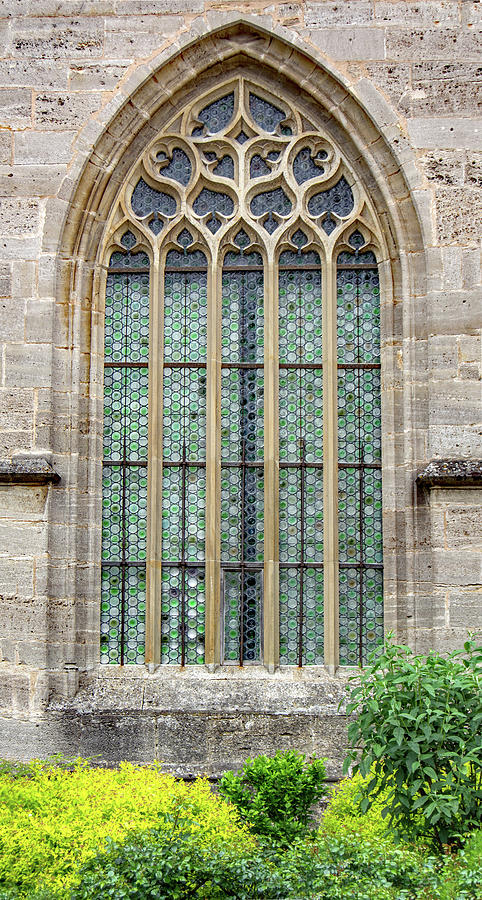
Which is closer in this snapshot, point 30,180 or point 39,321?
point 39,321

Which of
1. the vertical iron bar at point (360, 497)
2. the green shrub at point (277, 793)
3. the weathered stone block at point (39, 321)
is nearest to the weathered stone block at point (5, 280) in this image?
the weathered stone block at point (39, 321)

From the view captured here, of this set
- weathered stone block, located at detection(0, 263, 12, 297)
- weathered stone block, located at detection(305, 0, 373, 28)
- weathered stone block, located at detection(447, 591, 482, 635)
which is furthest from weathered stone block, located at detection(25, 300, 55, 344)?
weathered stone block, located at detection(447, 591, 482, 635)

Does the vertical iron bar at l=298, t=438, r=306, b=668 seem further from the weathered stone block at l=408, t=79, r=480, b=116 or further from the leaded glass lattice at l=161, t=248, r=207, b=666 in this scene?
the weathered stone block at l=408, t=79, r=480, b=116

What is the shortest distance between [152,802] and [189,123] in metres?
5.35

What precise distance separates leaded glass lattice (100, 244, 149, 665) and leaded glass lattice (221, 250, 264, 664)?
657mm

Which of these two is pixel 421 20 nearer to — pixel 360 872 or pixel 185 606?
pixel 185 606

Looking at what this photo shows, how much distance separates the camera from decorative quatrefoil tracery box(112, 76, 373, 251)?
8.30m

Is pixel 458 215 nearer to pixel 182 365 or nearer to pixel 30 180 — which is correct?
pixel 182 365

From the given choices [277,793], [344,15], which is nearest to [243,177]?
[344,15]

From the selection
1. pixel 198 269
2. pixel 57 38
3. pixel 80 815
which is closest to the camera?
pixel 80 815

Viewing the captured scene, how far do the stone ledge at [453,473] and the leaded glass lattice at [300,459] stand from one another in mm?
981

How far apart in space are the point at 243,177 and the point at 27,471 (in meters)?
3.00

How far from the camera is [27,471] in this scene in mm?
7578

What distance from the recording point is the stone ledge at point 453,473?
291 inches
